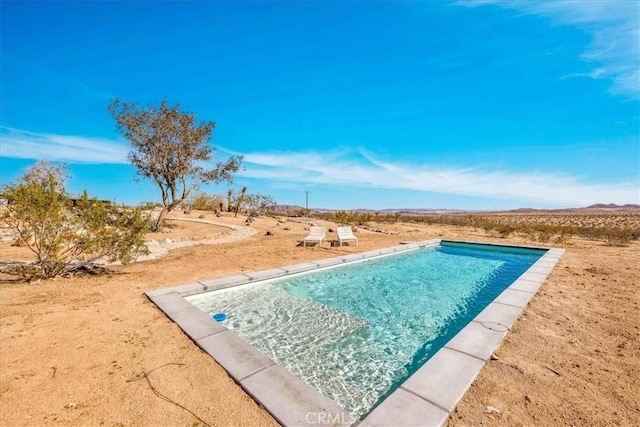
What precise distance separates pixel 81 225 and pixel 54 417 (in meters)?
4.84

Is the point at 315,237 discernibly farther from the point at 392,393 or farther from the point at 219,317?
the point at 392,393

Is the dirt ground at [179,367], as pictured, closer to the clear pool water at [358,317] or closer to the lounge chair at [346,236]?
the clear pool water at [358,317]

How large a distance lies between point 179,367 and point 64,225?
4838 millimetres

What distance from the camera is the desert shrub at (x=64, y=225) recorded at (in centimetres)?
531

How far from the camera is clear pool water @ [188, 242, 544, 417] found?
3.31 metres

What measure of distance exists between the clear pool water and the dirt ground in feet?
3.08

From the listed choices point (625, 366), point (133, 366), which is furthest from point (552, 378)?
point (133, 366)

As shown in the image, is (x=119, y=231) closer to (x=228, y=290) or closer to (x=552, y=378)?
(x=228, y=290)

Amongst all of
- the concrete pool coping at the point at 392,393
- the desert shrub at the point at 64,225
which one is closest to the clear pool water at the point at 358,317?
the concrete pool coping at the point at 392,393

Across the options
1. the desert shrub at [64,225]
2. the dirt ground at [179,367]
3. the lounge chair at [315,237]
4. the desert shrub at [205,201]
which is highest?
the desert shrub at [205,201]

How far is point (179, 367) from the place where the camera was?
2.98m

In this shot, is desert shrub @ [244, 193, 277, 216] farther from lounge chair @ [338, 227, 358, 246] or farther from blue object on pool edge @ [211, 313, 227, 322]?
blue object on pool edge @ [211, 313, 227, 322]

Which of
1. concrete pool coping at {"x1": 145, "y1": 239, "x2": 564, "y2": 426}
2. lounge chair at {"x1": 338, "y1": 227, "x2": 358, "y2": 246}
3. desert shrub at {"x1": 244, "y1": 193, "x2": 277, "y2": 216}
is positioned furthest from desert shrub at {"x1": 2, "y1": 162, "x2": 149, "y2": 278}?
desert shrub at {"x1": 244, "y1": 193, "x2": 277, "y2": 216}

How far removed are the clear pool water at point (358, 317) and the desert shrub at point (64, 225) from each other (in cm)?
232
